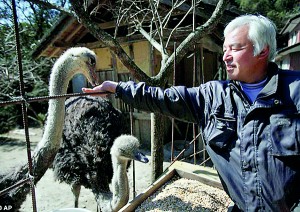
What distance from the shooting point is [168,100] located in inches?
65.6

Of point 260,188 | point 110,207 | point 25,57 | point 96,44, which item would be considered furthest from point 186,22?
point 25,57

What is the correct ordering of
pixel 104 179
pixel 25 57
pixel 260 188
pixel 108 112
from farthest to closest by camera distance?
pixel 25 57 → pixel 108 112 → pixel 104 179 → pixel 260 188

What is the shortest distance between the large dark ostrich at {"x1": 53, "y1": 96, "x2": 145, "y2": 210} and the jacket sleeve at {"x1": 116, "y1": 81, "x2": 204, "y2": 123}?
2.21 metres

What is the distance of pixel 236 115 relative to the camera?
1.44m

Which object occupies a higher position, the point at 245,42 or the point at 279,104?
the point at 245,42

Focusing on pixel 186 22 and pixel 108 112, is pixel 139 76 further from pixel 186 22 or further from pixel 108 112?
pixel 186 22

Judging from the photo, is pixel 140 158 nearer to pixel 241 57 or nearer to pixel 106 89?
pixel 106 89

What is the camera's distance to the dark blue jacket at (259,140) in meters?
1.29

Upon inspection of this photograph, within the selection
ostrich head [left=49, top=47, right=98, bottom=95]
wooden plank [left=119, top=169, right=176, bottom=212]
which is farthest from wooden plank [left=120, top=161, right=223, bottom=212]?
ostrich head [left=49, top=47, right=98, bottom=95]

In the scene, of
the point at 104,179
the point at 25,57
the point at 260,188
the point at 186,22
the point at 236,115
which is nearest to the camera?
the point at 260,188

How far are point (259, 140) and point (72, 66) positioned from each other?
1.97m

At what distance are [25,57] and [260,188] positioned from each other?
1111 cm

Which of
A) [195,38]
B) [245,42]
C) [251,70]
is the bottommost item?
[251,70]

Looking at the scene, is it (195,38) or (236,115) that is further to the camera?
(195,38)
